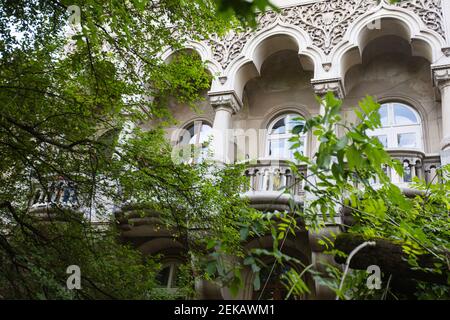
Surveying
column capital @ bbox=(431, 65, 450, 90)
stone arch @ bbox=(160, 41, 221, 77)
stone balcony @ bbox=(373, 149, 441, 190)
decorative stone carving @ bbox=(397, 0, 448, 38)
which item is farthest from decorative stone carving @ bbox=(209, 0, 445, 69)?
stone balcony @ bbox=(373, 149, 441, 190)

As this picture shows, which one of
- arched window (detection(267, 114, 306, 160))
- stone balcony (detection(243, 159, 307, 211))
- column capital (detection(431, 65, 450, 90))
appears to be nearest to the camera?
stone balcony (detection(243, 159, 307, 211))

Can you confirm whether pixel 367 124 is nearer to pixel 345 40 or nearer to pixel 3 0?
pixel 3 0

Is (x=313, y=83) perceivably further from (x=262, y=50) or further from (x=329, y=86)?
(x=262, y=50)

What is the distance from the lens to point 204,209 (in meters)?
5.91

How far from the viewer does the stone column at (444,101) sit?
8039 mm

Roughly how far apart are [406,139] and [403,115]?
695mm

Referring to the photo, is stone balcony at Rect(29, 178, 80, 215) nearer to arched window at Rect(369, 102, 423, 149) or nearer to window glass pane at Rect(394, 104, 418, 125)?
arched window at Rect(369, 102, 423, 149)

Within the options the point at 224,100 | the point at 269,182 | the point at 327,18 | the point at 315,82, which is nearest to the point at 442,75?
the point at 315,82

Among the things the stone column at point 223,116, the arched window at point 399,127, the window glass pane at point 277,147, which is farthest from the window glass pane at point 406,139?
the stone column at point 223,116

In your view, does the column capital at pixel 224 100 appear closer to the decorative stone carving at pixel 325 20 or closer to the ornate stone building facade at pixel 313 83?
the ornate stone building facade at pixel 313 83

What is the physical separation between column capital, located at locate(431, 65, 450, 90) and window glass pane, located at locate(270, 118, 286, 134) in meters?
3.82

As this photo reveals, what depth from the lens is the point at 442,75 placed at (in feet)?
28.3

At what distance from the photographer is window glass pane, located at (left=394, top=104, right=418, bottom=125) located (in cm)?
1049
